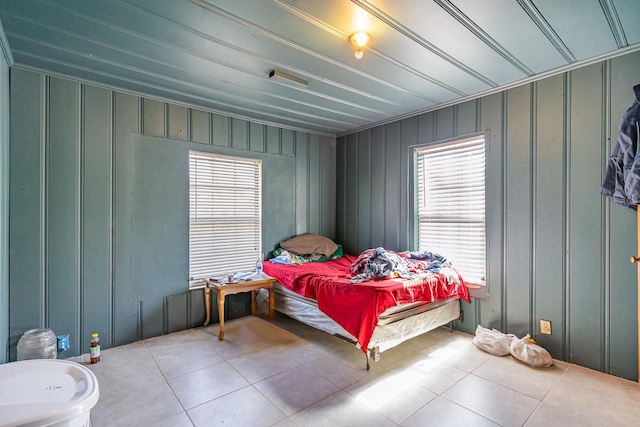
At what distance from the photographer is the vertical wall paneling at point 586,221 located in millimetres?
2514

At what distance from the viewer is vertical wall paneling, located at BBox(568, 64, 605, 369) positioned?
2.51 metres

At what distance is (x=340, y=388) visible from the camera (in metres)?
2.28

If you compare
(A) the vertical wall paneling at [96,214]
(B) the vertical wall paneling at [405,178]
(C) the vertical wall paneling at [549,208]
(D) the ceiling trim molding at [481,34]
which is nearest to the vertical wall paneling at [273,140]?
(B) the vertical wall paneling at [405,178]

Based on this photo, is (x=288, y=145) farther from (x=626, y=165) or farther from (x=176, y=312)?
(x=626, y=165)

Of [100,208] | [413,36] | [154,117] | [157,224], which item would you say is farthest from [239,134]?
[413,36]

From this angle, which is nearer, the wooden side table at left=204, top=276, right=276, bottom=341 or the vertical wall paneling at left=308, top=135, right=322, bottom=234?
the wooden side table at left=204, top=276, right=276, bottom=341

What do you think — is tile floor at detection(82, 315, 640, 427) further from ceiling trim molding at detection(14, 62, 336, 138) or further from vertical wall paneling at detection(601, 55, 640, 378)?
ceiling trim molding at detection(14, 62, 336, 138)

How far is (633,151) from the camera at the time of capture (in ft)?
7.07

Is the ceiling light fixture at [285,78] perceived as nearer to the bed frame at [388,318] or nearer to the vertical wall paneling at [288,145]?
the vertical wall paneling at [288,145]

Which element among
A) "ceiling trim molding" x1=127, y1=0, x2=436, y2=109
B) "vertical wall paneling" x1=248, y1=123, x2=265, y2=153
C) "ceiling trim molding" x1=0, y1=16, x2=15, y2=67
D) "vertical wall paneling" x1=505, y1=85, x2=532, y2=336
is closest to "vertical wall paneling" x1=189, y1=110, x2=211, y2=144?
"vertical wall paneling" x1=248, y1=123, x2=265, y2=153

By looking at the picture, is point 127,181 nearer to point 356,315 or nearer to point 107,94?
point 107,94

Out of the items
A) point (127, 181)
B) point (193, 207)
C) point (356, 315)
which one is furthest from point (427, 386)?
point (127, 181)

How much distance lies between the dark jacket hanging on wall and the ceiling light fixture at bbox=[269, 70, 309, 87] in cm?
254

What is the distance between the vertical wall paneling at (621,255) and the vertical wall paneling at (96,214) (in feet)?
14.7
